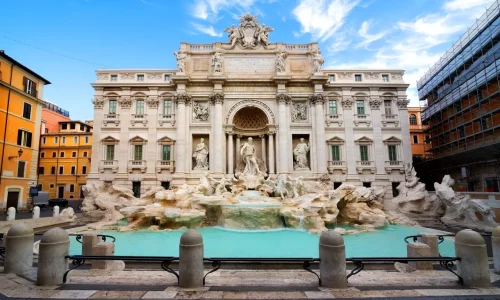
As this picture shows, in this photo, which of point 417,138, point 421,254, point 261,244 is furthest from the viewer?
point 417,138

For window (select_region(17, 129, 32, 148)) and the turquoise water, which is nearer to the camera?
Answer: the turquoise water

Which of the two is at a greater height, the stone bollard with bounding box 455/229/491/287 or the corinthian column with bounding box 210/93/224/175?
the corinthian column with bounding box 210/93/224/175

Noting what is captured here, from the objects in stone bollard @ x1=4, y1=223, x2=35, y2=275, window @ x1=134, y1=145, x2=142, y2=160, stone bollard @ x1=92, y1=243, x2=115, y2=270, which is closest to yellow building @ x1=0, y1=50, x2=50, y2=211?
window @ x1=134, y1=145, x2=142, y2=160

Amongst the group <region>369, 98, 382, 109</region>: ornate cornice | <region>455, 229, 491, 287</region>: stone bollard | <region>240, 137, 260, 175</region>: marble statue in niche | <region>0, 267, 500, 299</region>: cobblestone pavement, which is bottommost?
<region>0, 267, 500, 299</region>: cobblestone pavement

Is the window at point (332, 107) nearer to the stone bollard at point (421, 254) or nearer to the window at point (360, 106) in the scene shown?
the window at point (360, 106)

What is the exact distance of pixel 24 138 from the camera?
23516mm

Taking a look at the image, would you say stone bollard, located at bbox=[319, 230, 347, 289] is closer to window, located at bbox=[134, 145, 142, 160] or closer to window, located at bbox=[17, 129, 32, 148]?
window, located at bbox=[134, 145, 142, 160]

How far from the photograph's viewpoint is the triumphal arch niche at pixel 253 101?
2394 centimetres

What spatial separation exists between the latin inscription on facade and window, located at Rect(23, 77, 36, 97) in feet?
60.2

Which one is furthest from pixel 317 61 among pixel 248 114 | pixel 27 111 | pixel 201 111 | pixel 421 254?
pixel 27 111

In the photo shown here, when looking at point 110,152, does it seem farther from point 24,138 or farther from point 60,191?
point 60,191

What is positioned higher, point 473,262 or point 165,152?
point 165,152

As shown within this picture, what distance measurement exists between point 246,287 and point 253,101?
Result: 21.3m

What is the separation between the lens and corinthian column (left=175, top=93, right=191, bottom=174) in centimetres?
2339
